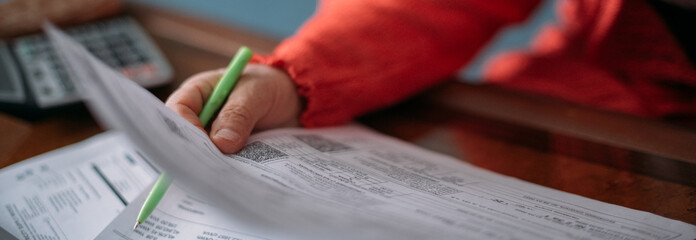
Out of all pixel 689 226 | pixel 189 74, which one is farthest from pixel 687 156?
pixel 189 74

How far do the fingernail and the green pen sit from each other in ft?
0.09

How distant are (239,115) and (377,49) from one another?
6.8 inches

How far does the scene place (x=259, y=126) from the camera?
0.33m

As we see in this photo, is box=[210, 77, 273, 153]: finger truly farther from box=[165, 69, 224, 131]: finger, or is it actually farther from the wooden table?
the wooden table

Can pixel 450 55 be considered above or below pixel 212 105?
above

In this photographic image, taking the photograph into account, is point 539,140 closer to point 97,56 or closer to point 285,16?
point 97,56

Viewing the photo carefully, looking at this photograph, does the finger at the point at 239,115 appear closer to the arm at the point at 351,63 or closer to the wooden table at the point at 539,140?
the arm at the point at 351,63

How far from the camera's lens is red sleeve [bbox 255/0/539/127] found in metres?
0.37

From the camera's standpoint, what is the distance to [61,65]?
0.46m

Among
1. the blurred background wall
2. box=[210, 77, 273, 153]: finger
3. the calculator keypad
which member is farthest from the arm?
the blurred background wall

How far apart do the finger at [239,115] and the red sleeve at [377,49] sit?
0.13 ft

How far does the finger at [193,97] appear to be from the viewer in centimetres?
28

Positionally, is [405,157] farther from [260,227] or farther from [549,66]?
[549,66]

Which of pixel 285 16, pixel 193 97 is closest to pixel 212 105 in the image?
Result: pixel 193 97
